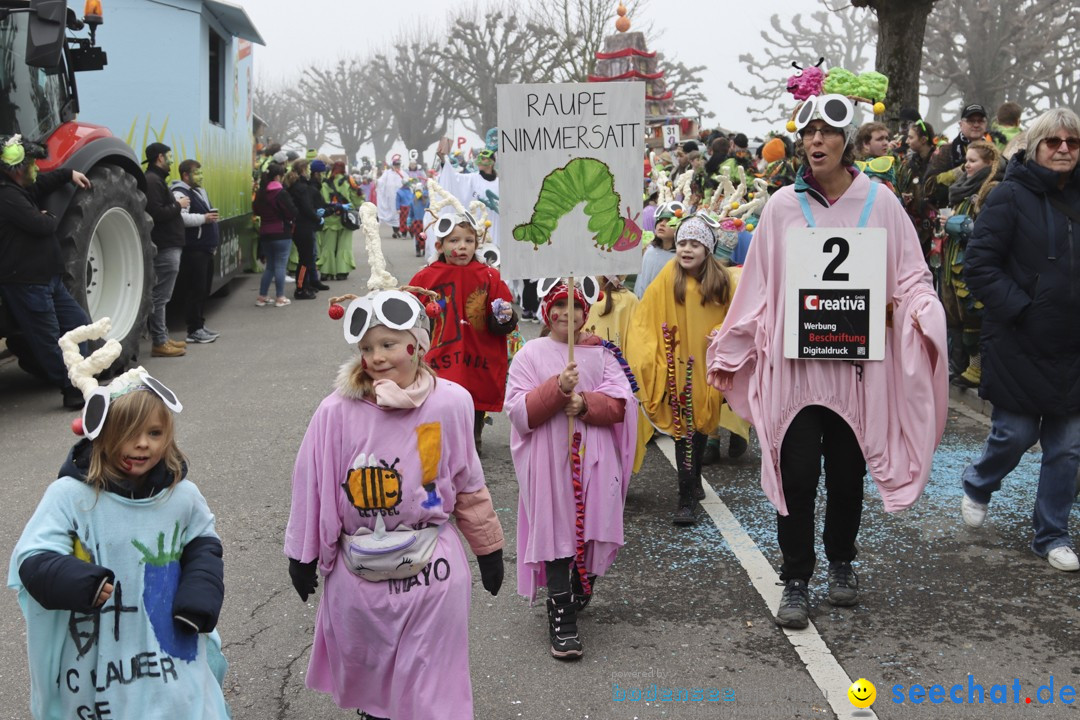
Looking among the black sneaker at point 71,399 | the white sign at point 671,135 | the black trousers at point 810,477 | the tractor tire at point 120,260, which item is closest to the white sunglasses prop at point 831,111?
the black trousers at point 810,477

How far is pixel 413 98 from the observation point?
71.0 m

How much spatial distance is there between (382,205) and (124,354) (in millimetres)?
21007

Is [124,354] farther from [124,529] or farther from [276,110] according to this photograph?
[276,110]

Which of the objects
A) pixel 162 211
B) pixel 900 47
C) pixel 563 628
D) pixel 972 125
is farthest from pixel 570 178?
pixel 900 47

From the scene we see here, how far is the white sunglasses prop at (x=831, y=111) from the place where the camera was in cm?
466

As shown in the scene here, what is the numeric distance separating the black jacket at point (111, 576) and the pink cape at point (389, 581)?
345 millimetres

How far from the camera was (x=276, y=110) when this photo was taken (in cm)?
8519

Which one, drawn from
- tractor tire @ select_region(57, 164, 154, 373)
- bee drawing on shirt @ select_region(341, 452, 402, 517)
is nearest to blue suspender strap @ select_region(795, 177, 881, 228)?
bee drawing on shirt @ select_region(341, 452, 402, 517)

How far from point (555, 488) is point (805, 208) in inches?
57.7

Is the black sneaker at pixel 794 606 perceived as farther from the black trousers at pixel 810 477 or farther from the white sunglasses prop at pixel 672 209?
the white sunglasses prop at pixel 672 209

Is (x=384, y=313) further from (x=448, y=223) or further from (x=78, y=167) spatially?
(x=78, y=167)

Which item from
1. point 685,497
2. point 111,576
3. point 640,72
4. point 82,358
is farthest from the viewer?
point 640,72

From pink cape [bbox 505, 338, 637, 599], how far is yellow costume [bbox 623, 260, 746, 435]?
152cm

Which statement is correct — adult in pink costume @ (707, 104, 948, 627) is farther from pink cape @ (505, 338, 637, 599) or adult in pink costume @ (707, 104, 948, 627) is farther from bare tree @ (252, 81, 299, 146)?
bare tree @ (252, 81, 299, 146)
